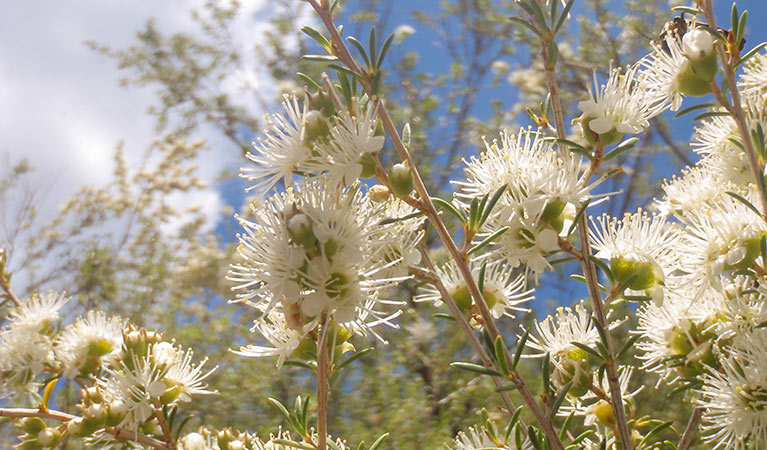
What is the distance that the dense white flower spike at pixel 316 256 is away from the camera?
891 mm

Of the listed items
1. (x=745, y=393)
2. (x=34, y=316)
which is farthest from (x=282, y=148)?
(x=34, y=316)

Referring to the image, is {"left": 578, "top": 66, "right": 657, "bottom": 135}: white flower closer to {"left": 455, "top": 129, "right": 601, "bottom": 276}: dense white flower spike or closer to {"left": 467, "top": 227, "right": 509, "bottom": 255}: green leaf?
{"left": 455, "top": 129, "right": 601, "bottom": 276}: dense white flower spike

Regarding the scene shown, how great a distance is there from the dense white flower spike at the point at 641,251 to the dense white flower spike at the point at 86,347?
1174 mm

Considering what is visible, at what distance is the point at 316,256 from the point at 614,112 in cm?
56

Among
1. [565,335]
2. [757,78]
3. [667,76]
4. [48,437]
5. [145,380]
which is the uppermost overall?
[757,78]

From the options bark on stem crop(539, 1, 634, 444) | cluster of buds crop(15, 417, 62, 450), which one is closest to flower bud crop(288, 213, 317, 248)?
bark on stem crop(539, 1, 634, 444)

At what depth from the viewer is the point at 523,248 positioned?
3.34ft

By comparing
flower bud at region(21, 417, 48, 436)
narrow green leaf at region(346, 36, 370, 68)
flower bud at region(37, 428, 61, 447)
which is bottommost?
flower bud at region(37, 428, 61, 447)

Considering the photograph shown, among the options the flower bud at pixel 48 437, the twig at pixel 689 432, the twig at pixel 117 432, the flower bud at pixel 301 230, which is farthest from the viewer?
the flower bud at pixel 48 437

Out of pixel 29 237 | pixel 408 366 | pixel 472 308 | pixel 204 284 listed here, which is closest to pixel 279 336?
pixel 472 308

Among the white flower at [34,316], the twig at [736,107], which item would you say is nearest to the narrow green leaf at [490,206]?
the twig at [736,107]

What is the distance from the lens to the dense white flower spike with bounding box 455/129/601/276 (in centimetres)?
100

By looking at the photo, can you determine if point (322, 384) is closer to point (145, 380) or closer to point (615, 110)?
point (145, 380)

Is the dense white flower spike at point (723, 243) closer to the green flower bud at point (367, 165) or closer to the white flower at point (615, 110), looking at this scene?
the white flower at point (615, 110)
